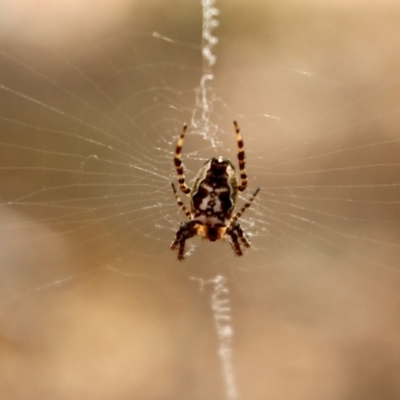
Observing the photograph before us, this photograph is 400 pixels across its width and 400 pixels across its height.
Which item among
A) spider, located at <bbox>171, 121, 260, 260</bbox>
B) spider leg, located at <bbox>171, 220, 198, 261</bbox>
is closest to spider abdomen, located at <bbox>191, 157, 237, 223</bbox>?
spider, located at <bbox>171, 121, 260, 260</bbox>

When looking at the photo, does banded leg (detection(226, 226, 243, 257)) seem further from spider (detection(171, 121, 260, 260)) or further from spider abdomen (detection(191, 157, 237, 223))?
spider abdomen (detection(191, 157, 237, 223))

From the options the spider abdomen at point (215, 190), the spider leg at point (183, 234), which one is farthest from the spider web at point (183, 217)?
the spider abdomen at point (215, 190)

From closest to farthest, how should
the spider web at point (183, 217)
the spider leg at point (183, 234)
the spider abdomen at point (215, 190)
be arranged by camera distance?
the spider abdomen at point (215, 190) → the spider leg at point (183, 234) → the spider web at point (183, 217)

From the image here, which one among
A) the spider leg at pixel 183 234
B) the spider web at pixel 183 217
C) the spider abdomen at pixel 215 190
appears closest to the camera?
the spider abdomen at pixel 215 190

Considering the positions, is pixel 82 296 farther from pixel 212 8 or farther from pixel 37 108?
pixel 212 8

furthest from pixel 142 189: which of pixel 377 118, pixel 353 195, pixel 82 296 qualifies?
pixel 377 118

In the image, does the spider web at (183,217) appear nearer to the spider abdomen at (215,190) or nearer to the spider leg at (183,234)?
the spider leg at (183,234)

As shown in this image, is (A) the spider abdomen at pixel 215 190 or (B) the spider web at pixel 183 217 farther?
(B) the spider web at pixel 183 217
